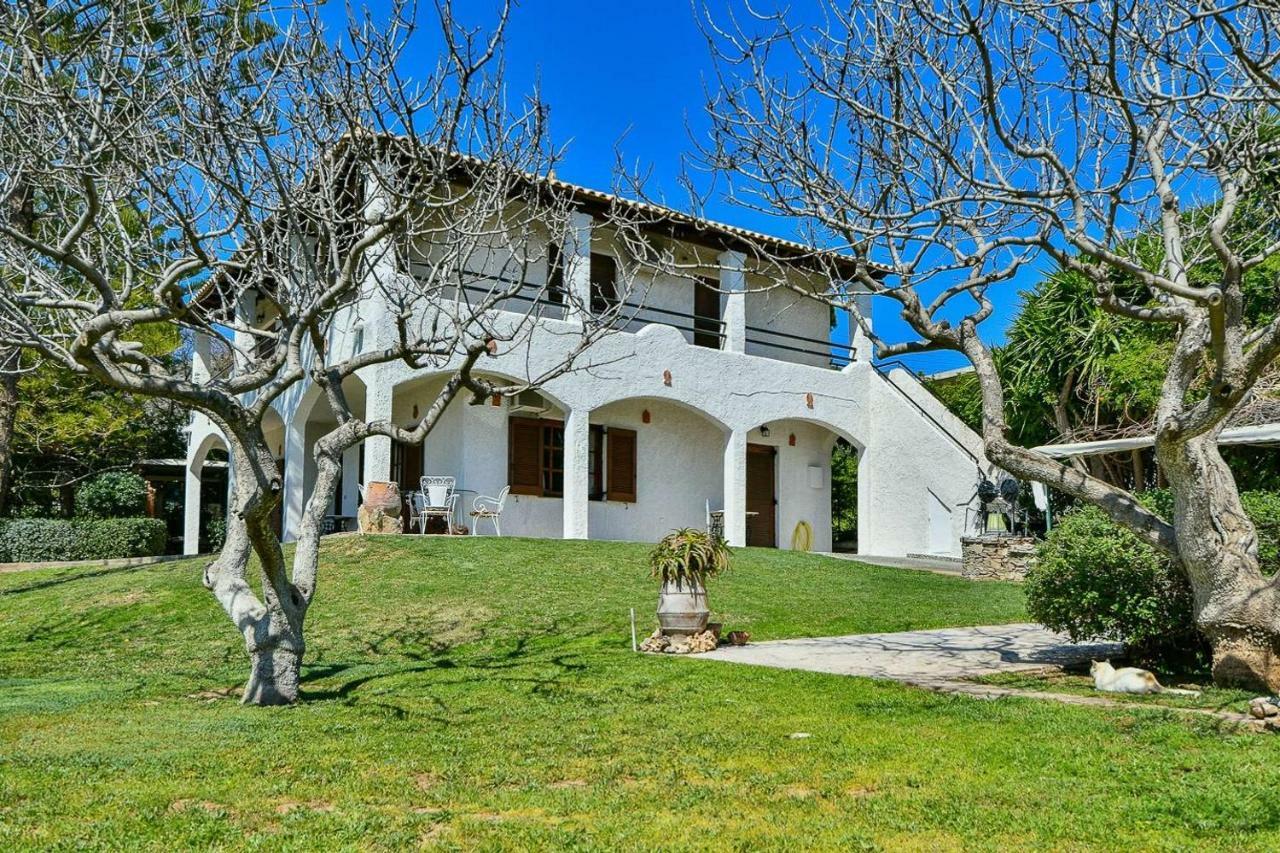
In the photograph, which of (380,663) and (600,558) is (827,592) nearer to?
(600,558)

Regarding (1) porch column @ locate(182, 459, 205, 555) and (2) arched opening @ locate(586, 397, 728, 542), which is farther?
(1) porch column @ locate(182, 459, 205, 555)

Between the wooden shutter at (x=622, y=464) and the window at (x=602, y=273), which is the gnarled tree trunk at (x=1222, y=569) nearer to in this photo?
the wooden shutter at (x=622, y=464)

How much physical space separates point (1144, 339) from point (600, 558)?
9.57m

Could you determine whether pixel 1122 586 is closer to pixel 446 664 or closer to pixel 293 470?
pixel 446 664

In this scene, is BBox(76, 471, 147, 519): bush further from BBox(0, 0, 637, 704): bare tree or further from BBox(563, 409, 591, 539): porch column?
BBox(0, 0, 637, 704): bare tree

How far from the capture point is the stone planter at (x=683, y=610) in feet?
32.4

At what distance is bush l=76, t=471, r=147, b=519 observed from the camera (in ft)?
80.0

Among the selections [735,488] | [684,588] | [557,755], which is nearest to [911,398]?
[735,488]

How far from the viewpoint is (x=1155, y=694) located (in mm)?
7074

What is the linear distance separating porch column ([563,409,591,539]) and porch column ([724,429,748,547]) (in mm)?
2896

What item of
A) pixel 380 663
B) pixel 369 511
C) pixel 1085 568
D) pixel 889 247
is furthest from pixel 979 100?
pixel 369 511

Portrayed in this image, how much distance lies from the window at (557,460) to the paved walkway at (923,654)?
8752mm

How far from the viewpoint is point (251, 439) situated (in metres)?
7.29

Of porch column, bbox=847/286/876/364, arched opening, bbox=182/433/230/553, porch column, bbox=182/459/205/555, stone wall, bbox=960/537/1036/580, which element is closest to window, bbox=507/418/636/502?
porch column, bbox=847/286/876/364
